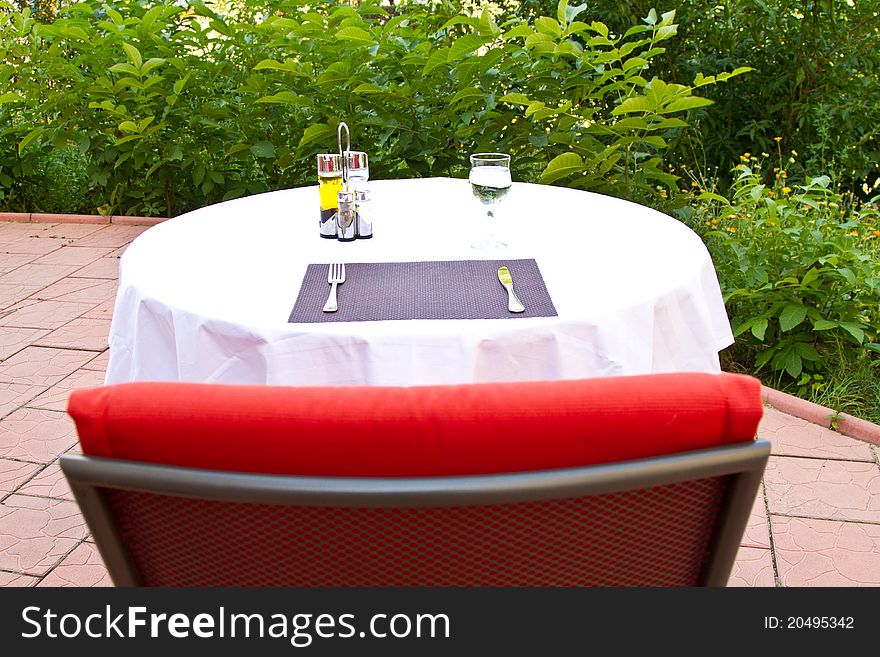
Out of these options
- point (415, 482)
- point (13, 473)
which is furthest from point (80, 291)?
point (415, 482)

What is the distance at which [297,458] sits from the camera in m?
0.80

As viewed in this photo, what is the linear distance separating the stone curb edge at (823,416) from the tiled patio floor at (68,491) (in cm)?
3

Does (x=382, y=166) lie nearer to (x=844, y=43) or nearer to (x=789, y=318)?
(x=789, y=318)

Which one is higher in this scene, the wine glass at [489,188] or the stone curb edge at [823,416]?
the wine glass at [489,188]

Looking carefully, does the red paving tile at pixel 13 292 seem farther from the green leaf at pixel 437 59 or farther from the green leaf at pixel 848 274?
the green leaf at pixel 848 274

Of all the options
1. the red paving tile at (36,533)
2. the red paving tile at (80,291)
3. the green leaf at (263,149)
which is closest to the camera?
the red paving tile at (36,533)

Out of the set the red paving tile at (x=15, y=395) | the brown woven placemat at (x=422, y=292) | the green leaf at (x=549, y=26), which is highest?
the green leaf at (x=549, y=26)

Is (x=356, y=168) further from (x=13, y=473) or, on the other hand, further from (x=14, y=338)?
(x=14, y=338)

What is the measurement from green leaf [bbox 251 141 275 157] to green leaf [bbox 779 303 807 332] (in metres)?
2.40

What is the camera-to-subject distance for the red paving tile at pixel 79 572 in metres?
2.19

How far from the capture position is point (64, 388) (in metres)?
3.25

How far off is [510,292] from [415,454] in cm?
79

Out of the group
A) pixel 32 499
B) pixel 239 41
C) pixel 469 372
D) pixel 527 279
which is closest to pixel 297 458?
pixel 469 372

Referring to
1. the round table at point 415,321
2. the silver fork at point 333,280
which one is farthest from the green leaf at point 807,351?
the silver fork at point 333,280
